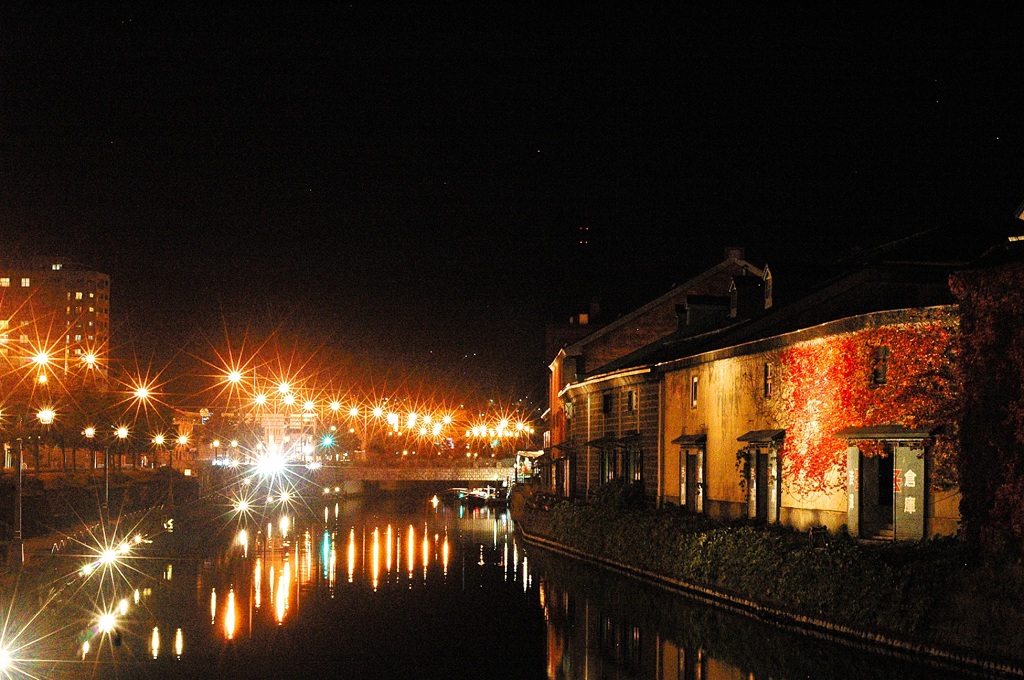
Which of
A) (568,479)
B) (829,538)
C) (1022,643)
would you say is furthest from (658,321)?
(1022,643)

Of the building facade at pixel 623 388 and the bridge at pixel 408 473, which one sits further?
the bridge at pixel 408 473

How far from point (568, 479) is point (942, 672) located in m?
49.0

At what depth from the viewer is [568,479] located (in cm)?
7162

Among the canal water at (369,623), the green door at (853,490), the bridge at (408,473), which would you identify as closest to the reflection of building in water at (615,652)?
the canal water at (369,623)

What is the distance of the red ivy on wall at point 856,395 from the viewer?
30500 millimetres

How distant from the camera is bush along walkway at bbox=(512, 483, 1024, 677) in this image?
76.1 ft

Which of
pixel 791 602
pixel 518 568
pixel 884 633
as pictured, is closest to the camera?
pixel 884 633

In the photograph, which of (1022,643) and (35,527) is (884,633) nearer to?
(1022,643)

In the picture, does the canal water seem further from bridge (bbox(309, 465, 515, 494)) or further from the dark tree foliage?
bridge (bbox(309, 465, 515, 494))

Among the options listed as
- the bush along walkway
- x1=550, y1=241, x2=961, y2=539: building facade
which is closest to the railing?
x1=550, y1=241, x2=961, y2=539: building facade

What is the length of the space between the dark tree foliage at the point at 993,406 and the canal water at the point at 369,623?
14.6 ft

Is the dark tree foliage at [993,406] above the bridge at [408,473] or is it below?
above

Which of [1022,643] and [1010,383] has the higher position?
[1010,383]

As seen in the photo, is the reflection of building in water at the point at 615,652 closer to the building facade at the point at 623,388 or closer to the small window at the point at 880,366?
the small window at the point at 880,366
